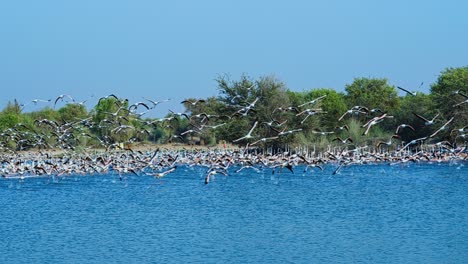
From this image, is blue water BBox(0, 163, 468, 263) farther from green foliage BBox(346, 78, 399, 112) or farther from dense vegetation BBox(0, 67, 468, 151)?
green foliage BBox(346, 78, 399, 112)

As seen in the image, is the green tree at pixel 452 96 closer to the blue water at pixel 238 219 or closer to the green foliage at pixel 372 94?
the green foliage at pixel 372 94

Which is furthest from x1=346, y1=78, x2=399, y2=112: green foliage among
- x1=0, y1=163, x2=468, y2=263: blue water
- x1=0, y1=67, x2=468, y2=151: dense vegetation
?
x1=0, y1=163, x2=468, y2=263: blue water

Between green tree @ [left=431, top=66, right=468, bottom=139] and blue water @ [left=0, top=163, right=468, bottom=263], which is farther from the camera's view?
green tree @ [left=431, top=66, right=468, bottom=139]

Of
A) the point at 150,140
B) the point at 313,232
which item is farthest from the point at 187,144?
the point at 313,232

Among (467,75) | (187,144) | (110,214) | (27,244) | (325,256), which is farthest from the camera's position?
(187,144)

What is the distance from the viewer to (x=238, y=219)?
37031mm

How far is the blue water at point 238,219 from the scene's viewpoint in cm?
2816

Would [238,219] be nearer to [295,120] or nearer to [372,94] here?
[295,120]

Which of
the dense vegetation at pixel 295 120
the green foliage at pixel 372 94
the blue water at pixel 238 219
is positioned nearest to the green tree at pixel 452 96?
the dense vegetation at pixel 295 120

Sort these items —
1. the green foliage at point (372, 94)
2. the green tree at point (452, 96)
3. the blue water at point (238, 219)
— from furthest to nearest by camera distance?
the green foliage at point (372, 94) < the green tree at point (452, 96) < the blue water at point (238, 219)

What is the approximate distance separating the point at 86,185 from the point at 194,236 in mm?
19960

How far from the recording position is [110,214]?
38.4 m

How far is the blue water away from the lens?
2816 centimetres

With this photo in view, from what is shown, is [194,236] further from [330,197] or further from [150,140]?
[150,140]
